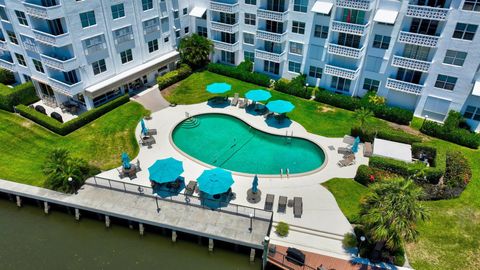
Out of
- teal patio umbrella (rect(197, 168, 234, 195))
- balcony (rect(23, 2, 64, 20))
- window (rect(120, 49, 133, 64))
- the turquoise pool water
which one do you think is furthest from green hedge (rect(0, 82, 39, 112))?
teal patio umbrella (rect(197, 168, 234, 195))

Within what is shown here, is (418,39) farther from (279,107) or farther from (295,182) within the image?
(295,182)

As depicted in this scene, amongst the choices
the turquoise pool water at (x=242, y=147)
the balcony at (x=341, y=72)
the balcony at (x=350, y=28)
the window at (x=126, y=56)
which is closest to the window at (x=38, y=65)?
the window at (x=126, y=56)

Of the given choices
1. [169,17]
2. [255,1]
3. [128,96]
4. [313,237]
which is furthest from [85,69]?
[313,237]

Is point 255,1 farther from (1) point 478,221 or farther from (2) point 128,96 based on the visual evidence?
(1) point 478,221

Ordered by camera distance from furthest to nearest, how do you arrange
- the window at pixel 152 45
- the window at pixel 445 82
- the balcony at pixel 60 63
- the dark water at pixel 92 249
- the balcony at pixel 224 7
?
the balcony at pixel 224 7
the window at pixel 152 45
the window at pixel 445 82
the balcony at pixel 60 63
the dark water at pixel 92 249

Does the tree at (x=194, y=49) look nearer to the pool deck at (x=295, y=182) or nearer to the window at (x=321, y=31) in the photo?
the pool deck at (x=295, y=182)

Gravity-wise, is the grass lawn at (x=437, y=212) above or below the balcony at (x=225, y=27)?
below
